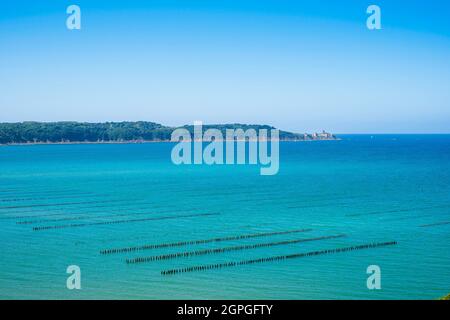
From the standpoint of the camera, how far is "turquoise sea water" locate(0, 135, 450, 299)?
94.0 ft

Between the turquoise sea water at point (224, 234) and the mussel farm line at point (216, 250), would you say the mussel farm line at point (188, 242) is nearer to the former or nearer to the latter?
the turquoise sea water at point (224, 234)

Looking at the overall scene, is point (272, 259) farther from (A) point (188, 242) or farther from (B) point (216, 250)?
(A) point (188, 242)

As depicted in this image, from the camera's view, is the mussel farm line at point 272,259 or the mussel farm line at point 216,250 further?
the mussel farm line at point 216,250

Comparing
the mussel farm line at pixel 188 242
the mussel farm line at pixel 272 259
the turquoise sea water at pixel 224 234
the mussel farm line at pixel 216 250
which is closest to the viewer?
the turquoise sea water at pixel 224 234

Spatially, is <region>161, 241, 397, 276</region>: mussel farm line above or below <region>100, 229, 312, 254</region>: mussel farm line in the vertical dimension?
below

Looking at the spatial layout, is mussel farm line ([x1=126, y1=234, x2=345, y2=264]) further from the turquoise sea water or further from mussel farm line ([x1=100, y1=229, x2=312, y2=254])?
mussel farm line ([x1=100, y1=229, x2=312, y2=254])

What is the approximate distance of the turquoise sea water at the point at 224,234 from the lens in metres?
28.6

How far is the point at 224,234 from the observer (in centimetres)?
4128

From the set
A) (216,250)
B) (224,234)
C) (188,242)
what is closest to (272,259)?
(216,250)

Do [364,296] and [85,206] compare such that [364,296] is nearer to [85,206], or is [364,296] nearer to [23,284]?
[23,284]

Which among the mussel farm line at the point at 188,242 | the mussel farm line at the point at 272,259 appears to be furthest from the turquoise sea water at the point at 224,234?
the mussel farm line at the point at 188,242

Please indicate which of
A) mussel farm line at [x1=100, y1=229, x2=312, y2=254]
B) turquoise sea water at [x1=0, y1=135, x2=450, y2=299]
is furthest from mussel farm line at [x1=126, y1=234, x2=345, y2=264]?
mussel farm line at [x1=100, y1=229, x2=312, y2=254]
